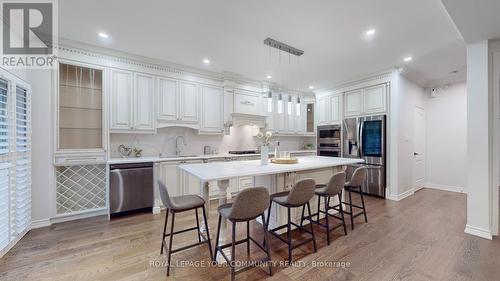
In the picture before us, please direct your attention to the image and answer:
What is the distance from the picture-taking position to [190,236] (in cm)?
264

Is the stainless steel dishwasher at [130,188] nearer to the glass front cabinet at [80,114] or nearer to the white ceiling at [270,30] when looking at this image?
the glass front cabinet at [80,114]

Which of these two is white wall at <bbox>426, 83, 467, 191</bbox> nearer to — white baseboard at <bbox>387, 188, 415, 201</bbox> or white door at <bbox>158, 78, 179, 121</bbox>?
white baseboard at <bbox>387, 188, 415, 201</bbox>

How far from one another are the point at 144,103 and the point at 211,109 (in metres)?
1.35

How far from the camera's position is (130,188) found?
10.8ft

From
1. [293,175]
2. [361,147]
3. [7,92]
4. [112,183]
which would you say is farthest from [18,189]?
[361,147]

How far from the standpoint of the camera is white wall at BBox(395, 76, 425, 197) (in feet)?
13.7

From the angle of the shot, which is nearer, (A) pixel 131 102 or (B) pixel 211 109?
(A) pixel 131 102

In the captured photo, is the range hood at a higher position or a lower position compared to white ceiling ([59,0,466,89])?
lower

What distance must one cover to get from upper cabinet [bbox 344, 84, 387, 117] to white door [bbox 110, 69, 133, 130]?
191 inches

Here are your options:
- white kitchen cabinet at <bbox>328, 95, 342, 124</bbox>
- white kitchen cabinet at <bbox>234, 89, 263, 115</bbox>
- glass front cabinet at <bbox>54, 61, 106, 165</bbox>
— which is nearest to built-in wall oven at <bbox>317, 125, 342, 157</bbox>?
white kitchen cabinet at <bbox>328, 95, 342, 124</bbox>

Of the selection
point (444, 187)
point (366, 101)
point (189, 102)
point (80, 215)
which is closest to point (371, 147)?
point (366, 101)

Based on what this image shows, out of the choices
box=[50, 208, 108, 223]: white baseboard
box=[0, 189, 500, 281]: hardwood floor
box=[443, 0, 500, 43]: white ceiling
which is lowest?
box=[0, 189, 500, 281]: hardwood floor

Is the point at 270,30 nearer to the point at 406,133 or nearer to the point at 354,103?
the point at 354,103

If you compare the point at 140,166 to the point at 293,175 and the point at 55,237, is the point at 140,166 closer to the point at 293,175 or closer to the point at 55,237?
the point at 55,237
